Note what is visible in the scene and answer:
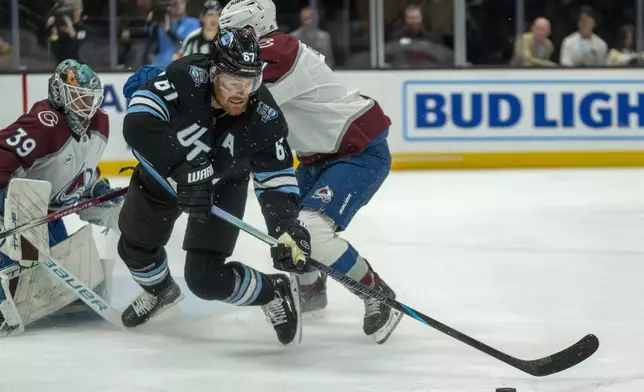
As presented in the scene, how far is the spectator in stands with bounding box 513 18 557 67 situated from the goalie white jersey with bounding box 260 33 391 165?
13.1 feet

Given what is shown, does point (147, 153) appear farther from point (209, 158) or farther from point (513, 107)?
point (513, 107)

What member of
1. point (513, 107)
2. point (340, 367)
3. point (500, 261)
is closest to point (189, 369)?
point (340, 367)

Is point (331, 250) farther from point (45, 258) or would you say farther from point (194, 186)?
point (45, 258)

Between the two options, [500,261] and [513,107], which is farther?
[513,107]

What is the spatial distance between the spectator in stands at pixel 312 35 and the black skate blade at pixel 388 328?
13.6ft

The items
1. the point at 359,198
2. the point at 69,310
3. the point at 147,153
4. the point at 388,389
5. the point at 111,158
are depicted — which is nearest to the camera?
the point at 388,389

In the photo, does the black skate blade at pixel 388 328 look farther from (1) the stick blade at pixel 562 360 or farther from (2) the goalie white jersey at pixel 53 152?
(2) the goalie white jersey at pixel 53 152

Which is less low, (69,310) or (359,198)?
(359,198)

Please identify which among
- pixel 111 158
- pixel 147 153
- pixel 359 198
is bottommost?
pixel 111 158

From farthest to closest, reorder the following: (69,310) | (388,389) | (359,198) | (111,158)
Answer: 1. (111,158)
2. (69,310)
3. (359,198)
4. (388,389)

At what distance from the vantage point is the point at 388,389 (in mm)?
2775

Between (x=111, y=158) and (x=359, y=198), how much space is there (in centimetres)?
383

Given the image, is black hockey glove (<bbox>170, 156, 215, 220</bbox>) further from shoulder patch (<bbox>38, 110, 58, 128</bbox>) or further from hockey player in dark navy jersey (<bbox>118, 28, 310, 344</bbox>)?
shoulder patch (<bbox>38, 110, 58, 128</bbox>)

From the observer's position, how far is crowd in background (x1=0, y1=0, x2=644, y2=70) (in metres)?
7.20
